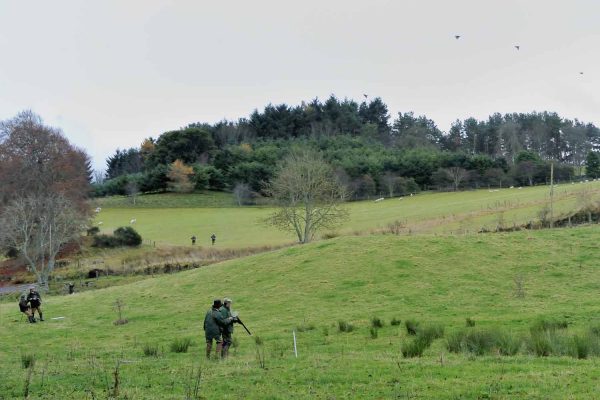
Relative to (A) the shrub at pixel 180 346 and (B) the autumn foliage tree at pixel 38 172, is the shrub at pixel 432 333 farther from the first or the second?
(B) the autumn foliage tree at pixel 38 172

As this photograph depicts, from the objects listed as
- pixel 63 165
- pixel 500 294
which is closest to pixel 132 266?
pixel 63 165

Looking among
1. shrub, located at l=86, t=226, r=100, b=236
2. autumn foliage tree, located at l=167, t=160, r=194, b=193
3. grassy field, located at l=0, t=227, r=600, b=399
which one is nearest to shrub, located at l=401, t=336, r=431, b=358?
grassy field, located at l=0, t=227, r=600, b=399

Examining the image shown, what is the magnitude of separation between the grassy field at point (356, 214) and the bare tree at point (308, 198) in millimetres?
4394

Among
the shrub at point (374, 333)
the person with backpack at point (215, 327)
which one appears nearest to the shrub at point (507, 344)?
the shrub at point (374, 333)

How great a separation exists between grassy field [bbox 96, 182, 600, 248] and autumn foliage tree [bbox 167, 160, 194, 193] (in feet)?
7.02

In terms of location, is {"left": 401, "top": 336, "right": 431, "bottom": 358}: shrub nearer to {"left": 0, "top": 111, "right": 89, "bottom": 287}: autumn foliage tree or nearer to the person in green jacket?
the person in green jacket

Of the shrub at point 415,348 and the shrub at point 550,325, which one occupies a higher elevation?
the shrub at point 415,348

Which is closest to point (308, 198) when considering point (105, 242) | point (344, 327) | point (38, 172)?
point (105, 242)

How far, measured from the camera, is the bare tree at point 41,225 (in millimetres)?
52188

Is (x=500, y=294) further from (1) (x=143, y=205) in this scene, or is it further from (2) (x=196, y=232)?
(1) (x=143, y=205)

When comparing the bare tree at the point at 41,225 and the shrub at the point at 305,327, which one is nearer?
the shrub at the point at 305,327

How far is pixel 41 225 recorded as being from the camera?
2106 inches

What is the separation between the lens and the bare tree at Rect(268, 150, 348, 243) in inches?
2290

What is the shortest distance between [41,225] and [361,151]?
83.4m
